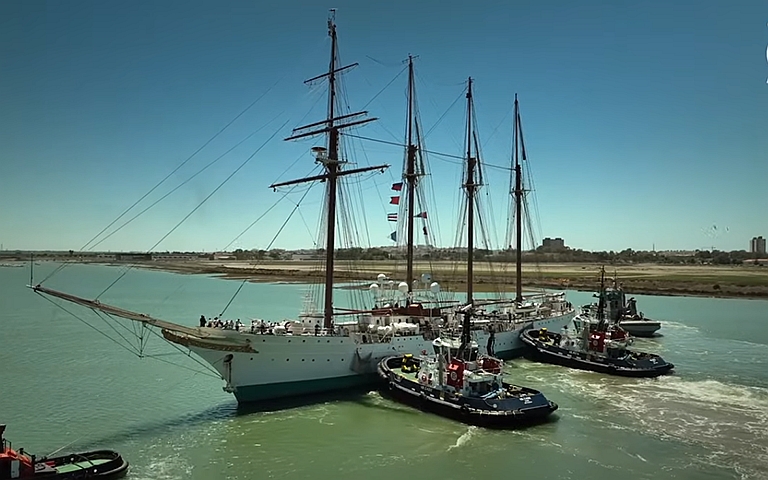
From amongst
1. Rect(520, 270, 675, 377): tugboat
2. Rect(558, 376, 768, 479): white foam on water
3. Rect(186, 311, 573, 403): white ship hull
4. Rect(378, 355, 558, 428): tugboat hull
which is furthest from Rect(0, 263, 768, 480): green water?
Rect(186, 311, 573, 403): white ship hull

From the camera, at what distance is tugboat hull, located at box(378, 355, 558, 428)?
24266 mm

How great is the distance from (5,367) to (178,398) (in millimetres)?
13839

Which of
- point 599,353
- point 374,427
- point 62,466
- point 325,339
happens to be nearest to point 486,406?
point 374,427

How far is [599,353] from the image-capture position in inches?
1453

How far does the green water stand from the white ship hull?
123 centimetres

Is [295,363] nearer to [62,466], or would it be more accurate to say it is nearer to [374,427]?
[374,427]

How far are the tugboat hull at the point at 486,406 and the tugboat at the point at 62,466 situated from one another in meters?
13.2

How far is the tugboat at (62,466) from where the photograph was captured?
16.1 meters

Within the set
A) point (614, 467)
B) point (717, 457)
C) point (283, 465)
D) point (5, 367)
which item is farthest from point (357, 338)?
point (5, 367)

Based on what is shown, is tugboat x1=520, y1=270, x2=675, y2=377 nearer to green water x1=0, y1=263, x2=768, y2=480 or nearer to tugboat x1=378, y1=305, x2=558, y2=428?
green water x1=0, y1=263, x2=768, y2=480

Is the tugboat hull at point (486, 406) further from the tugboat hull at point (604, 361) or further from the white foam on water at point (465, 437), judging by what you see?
the tugboat hull at point (604, 361)

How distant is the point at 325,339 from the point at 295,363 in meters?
1.99

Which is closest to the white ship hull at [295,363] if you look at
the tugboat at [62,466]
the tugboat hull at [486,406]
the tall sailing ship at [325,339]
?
the tall sailing ship at [325,339]

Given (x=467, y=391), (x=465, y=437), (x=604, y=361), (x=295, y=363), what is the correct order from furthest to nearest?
1. (x=604, y=361)
2. (x=295, y=363)
3. (x=467, y=391)
4. (x=465, y=437)
